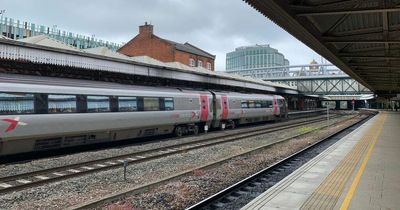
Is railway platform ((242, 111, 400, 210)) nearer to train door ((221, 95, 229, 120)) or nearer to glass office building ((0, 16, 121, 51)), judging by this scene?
train door ((221, 95, 229, 120))

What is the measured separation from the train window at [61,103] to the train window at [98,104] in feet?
2.94

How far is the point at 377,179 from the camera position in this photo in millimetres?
9609

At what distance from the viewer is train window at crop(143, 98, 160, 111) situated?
19678 mm

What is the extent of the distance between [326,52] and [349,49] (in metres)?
2.75

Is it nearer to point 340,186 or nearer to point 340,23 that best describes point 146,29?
point 340,23

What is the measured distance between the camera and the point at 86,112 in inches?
625

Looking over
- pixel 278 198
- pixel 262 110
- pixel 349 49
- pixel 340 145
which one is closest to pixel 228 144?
pixel 340 145

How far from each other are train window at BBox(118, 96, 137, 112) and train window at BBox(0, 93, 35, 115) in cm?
489

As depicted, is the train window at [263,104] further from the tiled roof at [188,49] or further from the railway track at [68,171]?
the railway track at [68,171]

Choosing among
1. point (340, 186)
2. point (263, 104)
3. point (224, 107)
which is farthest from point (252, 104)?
point (340, 186)

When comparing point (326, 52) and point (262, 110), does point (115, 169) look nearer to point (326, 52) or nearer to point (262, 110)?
point (326, 52)

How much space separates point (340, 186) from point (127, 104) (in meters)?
11.9

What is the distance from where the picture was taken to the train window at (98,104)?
16128 millimetres

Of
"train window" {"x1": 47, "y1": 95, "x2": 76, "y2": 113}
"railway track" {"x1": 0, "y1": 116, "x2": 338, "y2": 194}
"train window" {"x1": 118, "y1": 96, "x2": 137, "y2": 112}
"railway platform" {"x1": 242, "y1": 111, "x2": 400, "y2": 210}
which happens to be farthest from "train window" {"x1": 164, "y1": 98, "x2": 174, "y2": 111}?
"railway platform" {"x1": 242, "y1": 111, "x2": 400, "y2": 210}
